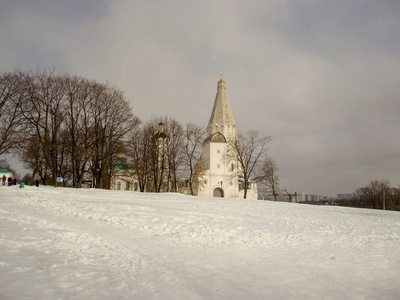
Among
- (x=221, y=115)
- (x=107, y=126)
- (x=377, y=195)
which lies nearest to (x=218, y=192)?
(x=221, y=115)

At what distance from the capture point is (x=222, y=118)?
61781 mm

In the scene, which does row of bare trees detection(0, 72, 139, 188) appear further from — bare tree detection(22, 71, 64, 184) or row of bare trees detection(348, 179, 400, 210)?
row of bare trees detection(348, 179, 400, 210)

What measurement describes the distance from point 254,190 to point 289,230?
161 ft

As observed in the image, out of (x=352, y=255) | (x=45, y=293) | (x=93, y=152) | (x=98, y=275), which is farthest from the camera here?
(x=93, y=152)

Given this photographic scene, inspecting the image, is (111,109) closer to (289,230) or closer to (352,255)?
(289,230)

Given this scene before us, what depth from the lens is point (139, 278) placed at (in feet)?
21.1

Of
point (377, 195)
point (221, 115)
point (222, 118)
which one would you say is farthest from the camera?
point (377, 195)

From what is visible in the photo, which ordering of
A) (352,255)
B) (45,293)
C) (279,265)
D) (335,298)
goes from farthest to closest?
1. (352,255)
2. (279,265)
3. (335,298)
4. (45,293)

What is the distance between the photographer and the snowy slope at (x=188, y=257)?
5906 mm

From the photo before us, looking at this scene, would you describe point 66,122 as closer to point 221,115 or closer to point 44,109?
point 44,109

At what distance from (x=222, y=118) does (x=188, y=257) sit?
54.1 m

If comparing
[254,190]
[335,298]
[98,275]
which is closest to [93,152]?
[98,275]

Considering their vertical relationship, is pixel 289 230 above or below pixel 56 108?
below

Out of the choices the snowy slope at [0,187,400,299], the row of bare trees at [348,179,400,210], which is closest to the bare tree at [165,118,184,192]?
the snowy slope at [0,187,400,299]
